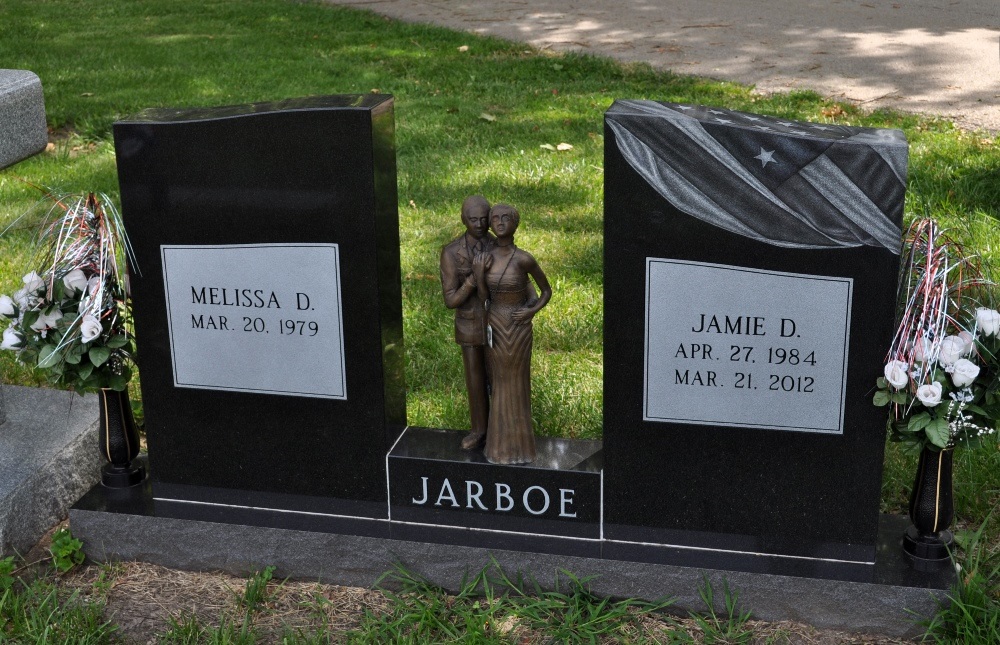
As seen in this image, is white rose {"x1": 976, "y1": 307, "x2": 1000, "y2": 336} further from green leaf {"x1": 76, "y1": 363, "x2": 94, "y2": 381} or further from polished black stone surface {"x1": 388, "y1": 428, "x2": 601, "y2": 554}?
green leaf {"x1": 76, "y1": 363, "x2": 94, "y2": 381}

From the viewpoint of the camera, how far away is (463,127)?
7.45 metres

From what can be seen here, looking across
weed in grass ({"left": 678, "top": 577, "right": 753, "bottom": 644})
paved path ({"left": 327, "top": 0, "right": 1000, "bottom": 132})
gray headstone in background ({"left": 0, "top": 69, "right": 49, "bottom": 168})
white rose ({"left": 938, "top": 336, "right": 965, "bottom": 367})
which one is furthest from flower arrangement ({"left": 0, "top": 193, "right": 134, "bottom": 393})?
paved path ({"left": 327, "top": 0, "right": 1000, "bottom": 132})

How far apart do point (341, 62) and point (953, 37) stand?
5.22 m

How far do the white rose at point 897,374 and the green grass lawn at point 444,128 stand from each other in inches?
34.7

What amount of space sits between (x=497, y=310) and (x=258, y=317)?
2.34 feet

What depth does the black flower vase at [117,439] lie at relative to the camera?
3545 millimetres

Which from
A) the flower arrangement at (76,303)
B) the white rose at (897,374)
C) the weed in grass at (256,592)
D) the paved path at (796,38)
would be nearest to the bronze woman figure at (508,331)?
the weed in grass at (256,592)

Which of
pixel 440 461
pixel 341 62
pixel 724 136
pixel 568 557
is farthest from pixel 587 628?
pixel 341 62

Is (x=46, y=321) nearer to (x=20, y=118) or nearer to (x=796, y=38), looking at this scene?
(x=20, y=118)

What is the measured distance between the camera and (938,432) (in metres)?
2.91

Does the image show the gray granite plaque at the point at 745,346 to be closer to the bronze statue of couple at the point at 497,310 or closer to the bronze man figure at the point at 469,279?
the bronze statue of couple at the point at 497,310

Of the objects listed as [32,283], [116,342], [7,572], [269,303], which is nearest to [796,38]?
[269,303]

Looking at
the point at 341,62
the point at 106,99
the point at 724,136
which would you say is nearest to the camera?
the point at 724,136

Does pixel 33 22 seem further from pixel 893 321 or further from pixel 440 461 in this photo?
pixel 893 321
